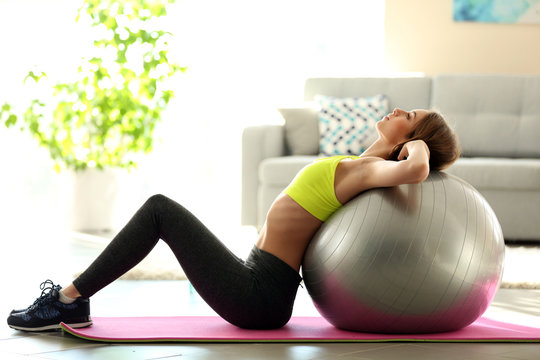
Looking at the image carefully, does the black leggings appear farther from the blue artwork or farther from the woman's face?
the blue artwork

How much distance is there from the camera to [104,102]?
5145mm

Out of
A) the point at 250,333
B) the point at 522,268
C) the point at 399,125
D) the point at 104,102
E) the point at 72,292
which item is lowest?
the point at 522,268

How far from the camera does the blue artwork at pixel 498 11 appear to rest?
5938mm

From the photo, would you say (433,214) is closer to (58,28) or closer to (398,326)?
(398,326)

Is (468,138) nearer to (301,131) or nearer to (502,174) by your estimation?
(502,174)

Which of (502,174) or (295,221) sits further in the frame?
(502,174)

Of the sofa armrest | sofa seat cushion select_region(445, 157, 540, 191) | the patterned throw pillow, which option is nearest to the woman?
sofa seat cushion select_region(445, 157, 540, 191)

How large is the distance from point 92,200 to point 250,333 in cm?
316

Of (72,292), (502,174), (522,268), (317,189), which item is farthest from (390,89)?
(72,292)

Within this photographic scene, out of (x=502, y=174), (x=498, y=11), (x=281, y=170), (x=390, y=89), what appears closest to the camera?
(x=502, y=174)

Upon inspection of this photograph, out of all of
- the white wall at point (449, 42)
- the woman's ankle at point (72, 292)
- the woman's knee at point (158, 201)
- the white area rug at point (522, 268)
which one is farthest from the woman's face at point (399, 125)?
the white wall at point (449, 42)

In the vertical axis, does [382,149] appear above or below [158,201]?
above

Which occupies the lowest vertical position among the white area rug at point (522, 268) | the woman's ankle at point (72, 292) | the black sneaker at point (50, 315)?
A: the white area rug at point (522, 268)

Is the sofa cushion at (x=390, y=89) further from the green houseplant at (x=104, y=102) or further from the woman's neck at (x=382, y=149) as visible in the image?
the woman's neck at (x=382, y=149)
